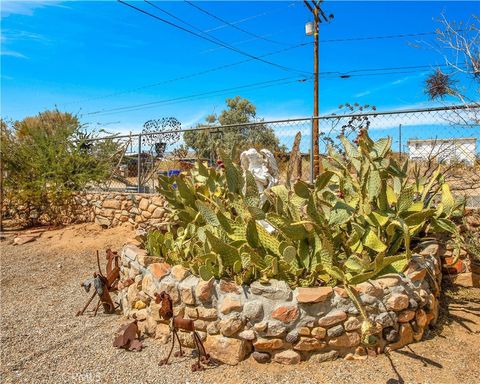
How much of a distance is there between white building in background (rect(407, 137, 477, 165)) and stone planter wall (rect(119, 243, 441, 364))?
2.03 meters

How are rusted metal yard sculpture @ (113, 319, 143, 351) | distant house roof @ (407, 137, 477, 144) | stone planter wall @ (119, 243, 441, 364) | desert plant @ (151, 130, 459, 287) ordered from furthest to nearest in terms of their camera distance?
1. distant house roof @ (407, 137, 477, 144)
2. rusted metal yard sculpture @ (113, 319, 143, 351)
3. desert plant @ (151, 130, 459, 287)
4. stone planter wall @ (119, 243, 441, 364)

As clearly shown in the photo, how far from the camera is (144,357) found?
2.97 meters

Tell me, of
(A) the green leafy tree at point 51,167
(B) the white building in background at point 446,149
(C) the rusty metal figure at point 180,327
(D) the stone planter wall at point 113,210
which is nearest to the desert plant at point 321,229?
(C) the rusty metal figure at point 180,327

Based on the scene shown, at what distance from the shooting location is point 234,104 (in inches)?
1225

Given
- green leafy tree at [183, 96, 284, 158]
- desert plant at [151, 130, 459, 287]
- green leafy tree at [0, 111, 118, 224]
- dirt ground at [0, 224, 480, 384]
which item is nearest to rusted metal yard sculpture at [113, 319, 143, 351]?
dirt ground at [0, 224, 480, 384]

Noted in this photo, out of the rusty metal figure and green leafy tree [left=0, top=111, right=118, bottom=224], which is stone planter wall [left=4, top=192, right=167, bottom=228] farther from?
the rusty metal figure

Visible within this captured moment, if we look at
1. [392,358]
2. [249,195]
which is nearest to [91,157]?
[249,195]

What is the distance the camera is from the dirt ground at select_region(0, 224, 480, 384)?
2607 mm

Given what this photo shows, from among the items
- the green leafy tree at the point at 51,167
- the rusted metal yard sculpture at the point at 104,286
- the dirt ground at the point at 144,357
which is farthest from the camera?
the green leafy tree at the point at 51,167

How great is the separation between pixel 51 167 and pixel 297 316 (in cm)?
767

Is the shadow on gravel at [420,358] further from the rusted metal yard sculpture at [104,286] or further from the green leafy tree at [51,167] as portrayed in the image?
the green leafy tree at [51,167]

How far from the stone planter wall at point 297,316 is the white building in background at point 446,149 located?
6.65 ft

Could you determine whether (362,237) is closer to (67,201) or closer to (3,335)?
(3,335)

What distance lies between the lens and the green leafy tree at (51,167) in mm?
8680
